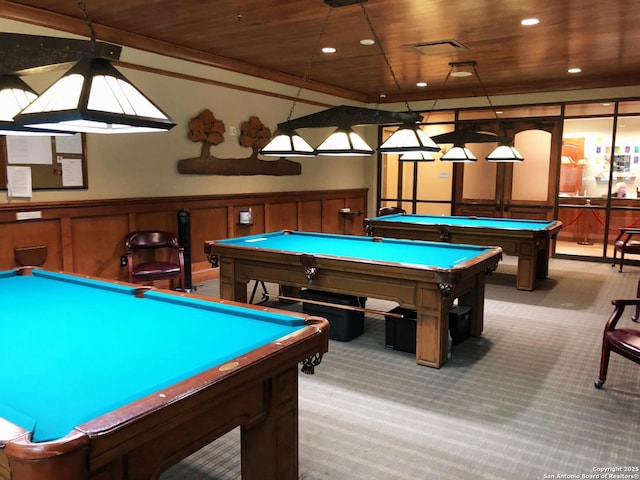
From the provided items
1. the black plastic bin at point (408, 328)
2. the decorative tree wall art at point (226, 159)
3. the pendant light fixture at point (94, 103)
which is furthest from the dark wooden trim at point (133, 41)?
Result: the black plastic bin at point (408, 328)

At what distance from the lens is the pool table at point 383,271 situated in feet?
11.6

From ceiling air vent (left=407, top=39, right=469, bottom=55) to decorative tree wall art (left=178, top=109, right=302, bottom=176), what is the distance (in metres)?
2.37

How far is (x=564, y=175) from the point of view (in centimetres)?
891

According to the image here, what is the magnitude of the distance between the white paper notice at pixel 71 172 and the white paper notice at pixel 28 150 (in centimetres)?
15

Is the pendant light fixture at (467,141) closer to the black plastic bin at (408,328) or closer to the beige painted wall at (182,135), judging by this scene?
the beige painted wall at (182,135)

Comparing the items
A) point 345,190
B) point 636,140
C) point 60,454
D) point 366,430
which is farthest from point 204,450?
point 636,140

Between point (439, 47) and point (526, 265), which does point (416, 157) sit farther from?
point (526, 265)

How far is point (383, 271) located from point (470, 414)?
1128 mm

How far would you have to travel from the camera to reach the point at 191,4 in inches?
171

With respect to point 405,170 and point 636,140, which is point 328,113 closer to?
point 405,170

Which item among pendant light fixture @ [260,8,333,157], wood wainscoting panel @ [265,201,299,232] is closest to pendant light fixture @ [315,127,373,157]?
pendant light fixture @ [260,8,333,157]

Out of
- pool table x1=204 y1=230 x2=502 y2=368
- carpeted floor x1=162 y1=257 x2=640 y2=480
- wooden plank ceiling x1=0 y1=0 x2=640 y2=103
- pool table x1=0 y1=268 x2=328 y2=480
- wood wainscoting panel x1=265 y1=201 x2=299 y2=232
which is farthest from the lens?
wood wainscoting panel x1=265 y1=201 x2=299 y2=232

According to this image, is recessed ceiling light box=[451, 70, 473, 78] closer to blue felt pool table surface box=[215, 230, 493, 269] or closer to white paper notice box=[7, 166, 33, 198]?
blue felt pool table surface box=[215, 230, 493, 269]

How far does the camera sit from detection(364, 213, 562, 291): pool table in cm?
580
